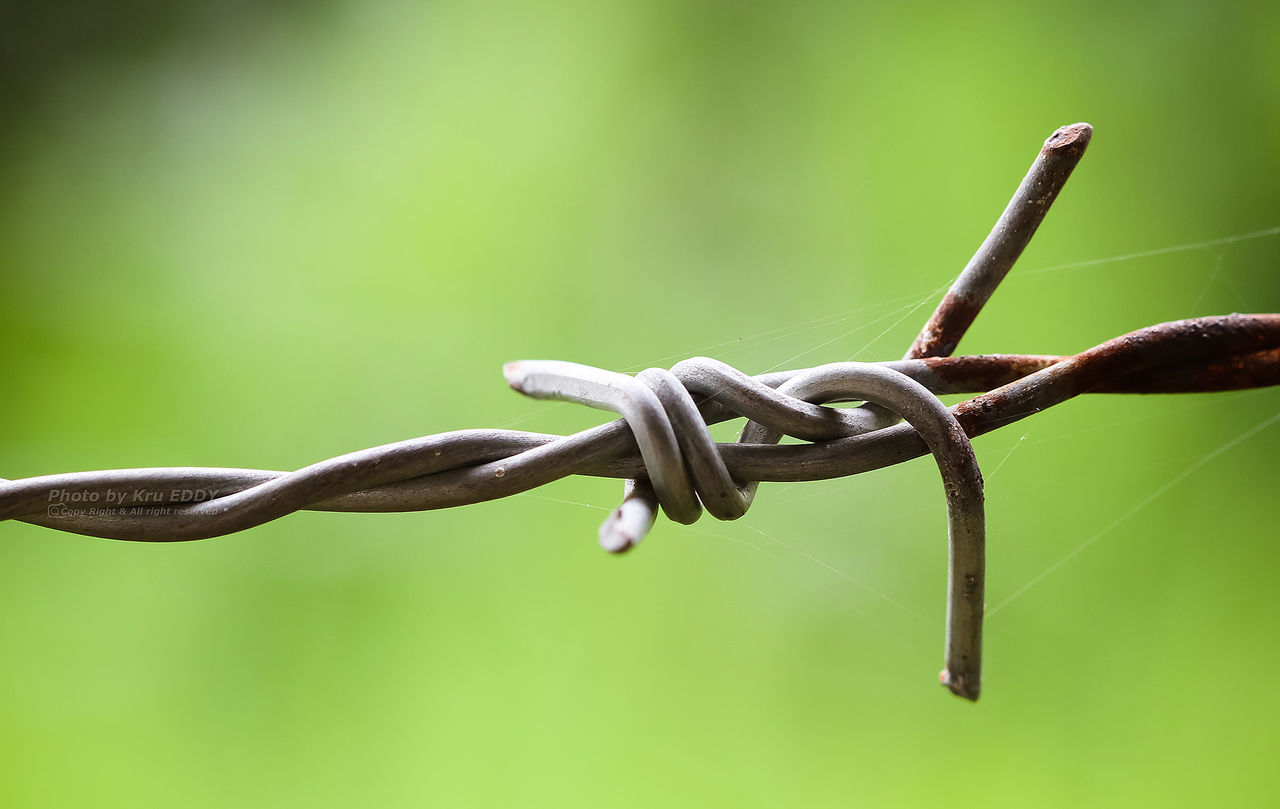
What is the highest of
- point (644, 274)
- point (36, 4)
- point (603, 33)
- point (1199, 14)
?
point (36, 4)

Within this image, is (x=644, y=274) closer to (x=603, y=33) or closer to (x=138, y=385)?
(x=603, y=33)

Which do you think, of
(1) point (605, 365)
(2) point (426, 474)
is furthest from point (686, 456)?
(1) point (605, 365)

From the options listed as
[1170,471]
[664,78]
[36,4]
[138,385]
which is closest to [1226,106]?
[1170,471]

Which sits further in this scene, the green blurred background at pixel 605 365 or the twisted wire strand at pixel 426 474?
the green blurred background at pixel 605 365

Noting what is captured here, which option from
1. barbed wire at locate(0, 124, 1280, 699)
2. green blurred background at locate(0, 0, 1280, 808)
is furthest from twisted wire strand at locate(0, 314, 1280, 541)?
green blurred background at locate(0, 0, 1280, 808)

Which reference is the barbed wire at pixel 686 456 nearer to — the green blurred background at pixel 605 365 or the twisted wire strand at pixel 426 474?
the twisted wire strand at pixel 426 474

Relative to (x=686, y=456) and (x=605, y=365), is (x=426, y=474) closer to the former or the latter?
(x=686, y=456)

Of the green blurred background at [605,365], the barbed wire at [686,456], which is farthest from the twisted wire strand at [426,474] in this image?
the green blurred background at [605,365]
